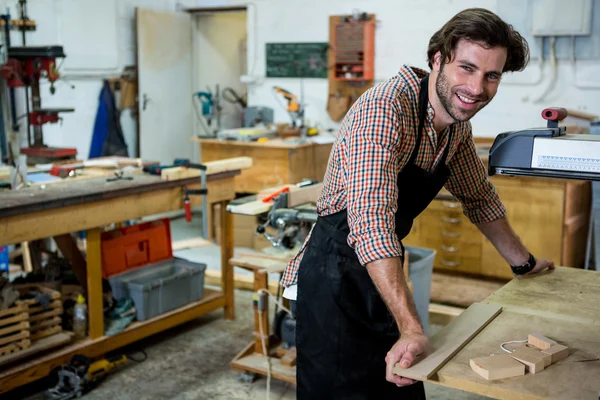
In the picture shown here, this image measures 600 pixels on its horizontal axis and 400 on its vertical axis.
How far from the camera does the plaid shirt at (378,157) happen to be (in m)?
1.65

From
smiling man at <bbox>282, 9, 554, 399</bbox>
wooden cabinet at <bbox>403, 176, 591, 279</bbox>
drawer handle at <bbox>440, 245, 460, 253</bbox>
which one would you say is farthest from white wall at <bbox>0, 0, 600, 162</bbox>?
smiling man at <bbox>282, 9, 554, 399</bbox>

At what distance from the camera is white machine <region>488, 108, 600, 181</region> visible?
1541 mm

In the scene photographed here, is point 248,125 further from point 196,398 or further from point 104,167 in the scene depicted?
point 196,398

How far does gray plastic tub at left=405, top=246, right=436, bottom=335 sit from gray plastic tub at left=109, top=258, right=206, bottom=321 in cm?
121

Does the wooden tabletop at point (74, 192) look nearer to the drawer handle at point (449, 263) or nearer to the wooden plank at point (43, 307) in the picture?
the wooden plank at point (43, 307)

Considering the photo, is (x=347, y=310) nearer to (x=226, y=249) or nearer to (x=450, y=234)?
(x=226, y=249)

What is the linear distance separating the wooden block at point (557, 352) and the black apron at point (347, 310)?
0.54m

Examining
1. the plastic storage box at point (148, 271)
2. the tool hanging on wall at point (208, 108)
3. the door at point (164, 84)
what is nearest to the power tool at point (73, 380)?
the plastic storage box at point (148, 271)

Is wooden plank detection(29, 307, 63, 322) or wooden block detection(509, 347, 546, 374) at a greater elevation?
wooden block detection(509, 347, 546, 374)

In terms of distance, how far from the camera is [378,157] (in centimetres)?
168

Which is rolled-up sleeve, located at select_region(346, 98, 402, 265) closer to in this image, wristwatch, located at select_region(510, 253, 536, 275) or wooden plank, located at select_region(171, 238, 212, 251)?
wristwatch, located at select_region(510, 253, 536, 275)

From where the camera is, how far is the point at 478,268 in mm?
4656

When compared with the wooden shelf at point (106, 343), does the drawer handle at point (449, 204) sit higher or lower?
higher

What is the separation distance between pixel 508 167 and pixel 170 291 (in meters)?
2.51
